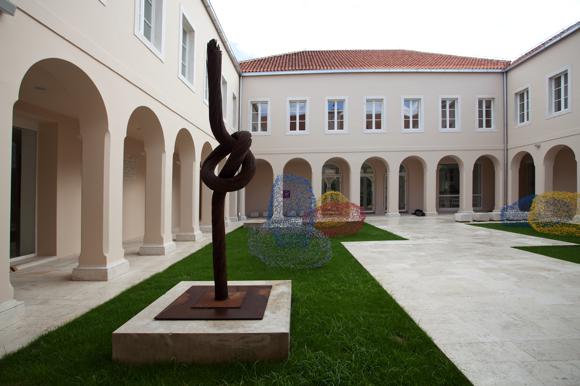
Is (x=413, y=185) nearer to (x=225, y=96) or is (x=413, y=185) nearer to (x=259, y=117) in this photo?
(x=259, y=117)

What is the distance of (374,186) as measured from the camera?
2178 centimetres

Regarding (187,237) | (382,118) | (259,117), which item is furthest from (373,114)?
(187,237)

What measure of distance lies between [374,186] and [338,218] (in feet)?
34.4

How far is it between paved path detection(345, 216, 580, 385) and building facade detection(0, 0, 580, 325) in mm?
4825

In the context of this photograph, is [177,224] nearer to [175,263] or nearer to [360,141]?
[175,263]

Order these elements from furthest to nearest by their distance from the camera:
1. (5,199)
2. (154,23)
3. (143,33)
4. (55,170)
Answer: (154,23)
(55,170)
(143,33)
(5,199)

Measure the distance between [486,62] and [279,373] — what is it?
2228 centimetres

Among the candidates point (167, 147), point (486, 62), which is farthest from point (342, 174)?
point (167, 147)

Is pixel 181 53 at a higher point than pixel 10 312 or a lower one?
higher

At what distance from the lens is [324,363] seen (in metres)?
2.92

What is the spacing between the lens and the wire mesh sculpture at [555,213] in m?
10.9

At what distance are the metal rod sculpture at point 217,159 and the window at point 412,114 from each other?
56.0 ft

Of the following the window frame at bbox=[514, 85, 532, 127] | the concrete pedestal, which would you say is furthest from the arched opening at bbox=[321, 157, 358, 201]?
the concrete pedestal

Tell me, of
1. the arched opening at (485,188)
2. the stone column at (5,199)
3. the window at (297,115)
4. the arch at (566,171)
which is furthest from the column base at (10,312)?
the arched opening at (485,188)
